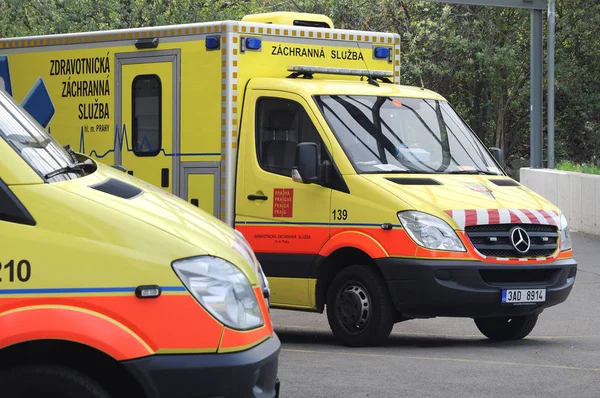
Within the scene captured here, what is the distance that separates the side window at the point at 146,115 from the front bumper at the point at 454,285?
8.70 feet

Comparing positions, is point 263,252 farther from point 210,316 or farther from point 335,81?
point 210,316

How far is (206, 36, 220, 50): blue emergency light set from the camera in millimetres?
10195

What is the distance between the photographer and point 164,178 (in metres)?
10.6

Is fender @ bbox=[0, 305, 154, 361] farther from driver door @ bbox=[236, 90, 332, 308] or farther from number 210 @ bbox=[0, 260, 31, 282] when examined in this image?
driver door @ bbox=[236, 90, 332, 308]

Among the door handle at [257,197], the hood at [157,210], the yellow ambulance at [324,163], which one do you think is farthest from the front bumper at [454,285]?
the hood at [157,210]

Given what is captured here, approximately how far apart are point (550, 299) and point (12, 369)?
19.7ft

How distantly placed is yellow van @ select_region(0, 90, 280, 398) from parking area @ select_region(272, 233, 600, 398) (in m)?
2.93

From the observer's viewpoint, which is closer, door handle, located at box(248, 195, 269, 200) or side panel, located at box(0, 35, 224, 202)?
door handle, located at box(248, 195, 269, 200)

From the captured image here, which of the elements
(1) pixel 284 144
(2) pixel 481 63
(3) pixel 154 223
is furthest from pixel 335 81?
(2) pixel 481 63

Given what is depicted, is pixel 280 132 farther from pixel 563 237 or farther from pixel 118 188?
pixel 118 188

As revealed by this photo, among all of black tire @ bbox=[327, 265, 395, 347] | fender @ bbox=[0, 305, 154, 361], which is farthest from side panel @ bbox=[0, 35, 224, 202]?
fender @ bbox=[0, 305, 154, 361]

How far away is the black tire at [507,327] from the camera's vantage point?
10.1m

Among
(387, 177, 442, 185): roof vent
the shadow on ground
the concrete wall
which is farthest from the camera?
the concrete wall

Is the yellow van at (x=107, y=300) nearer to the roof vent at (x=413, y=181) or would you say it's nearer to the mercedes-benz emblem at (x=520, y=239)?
Result: the roof vent at (x=413, y=181)
